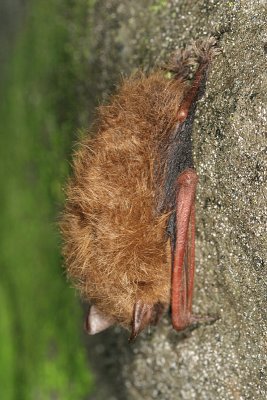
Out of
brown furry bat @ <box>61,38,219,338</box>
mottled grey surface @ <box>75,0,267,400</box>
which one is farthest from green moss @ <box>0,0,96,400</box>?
brown furry bat @ <box>61,38,219,338</box>

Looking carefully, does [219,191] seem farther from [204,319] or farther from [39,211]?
[39,211]

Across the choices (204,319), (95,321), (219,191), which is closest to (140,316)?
(95,321)

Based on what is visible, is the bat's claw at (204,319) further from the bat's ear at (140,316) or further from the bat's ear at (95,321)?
the bat's ear at (95,321)

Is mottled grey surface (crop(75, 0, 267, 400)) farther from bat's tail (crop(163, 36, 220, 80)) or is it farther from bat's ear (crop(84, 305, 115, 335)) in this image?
bat's ear (crop(84, 305, 115, 335))

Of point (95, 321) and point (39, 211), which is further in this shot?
point (39, 211)

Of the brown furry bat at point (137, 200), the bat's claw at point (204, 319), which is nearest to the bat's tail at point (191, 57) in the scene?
the brown furry bat at point (137, 200)

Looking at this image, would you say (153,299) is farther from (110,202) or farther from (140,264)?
(110,202)
